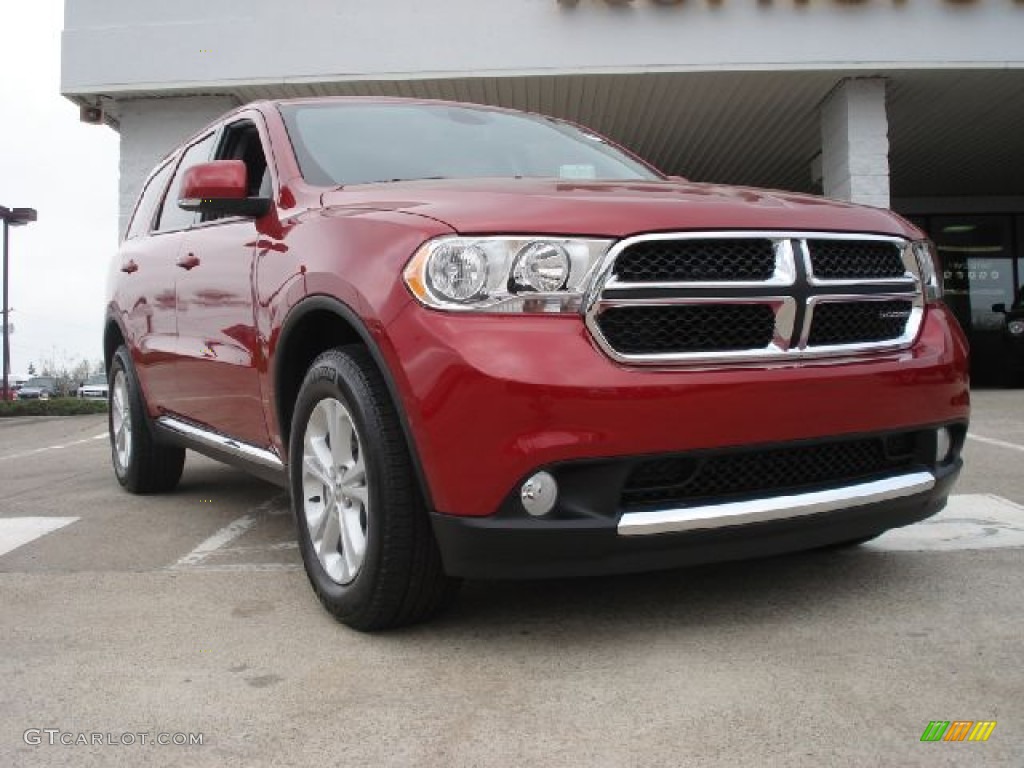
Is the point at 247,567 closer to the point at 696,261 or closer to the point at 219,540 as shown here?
the point at 219,540

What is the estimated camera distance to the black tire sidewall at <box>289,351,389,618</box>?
8.47 ft

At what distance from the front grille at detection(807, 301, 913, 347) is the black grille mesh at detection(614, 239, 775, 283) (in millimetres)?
216

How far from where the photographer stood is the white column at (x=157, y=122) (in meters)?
12.3

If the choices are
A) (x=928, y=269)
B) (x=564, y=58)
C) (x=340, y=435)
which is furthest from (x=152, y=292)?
(x=564, y=58)

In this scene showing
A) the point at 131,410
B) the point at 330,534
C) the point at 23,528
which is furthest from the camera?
the point at 131,410

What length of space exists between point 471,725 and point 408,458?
73cm

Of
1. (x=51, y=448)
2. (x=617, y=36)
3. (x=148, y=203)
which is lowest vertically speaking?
(x=51, y=448)

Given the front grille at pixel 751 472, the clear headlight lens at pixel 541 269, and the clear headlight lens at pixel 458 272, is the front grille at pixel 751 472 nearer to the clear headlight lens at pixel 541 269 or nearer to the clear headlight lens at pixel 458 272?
the clear headlight lens at pixel 541 269

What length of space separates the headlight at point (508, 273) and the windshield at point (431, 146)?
961 mm

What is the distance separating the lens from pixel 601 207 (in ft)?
8.37

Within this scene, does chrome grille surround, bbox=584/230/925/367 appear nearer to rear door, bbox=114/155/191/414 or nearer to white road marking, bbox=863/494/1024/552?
white road marking, bbox=863/494/1024/552

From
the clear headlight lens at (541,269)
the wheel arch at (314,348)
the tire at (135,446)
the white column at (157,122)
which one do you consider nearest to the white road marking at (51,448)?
the tire at (135,446)

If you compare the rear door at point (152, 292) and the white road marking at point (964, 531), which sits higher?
the rear door at point (152, 292)

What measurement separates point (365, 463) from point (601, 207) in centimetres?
91
